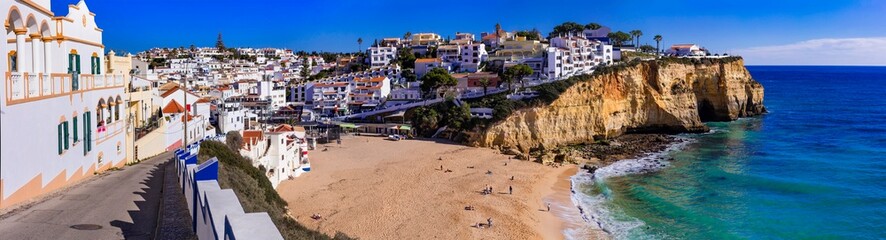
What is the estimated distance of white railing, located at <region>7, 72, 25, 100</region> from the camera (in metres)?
10.7

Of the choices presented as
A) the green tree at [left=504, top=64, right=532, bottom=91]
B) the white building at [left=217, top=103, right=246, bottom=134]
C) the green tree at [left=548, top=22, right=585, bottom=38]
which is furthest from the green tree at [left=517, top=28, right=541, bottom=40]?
the white building at [left=217, top=103, right=246, bottom=134]

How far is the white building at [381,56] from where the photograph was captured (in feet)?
301

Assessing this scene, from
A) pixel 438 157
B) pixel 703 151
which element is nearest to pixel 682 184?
pixel 703 151

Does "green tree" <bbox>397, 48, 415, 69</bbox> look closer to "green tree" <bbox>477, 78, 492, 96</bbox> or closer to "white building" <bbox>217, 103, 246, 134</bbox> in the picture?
"green tree" <bbox>477, 78, 492, 96</bbox>

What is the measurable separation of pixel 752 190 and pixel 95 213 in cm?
3123

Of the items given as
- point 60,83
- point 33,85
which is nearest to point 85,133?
point 60,83

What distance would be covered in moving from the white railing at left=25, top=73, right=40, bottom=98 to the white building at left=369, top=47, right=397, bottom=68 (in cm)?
7955

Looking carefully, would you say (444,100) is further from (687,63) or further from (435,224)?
(435,224)

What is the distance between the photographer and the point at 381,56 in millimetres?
92000

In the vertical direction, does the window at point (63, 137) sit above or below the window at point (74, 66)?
below

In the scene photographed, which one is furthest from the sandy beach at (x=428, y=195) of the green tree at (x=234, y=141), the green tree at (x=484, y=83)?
the green tree at (x=484, y=83)

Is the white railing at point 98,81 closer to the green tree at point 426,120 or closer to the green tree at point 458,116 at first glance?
the green tree at point 458,116

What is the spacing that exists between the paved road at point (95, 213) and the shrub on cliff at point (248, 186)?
1.73 m

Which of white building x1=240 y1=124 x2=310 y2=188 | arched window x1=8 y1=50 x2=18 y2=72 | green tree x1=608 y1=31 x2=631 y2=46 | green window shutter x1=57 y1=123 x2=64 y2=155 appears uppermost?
green tree x1=608 y1=31 x2=631 y2=46
